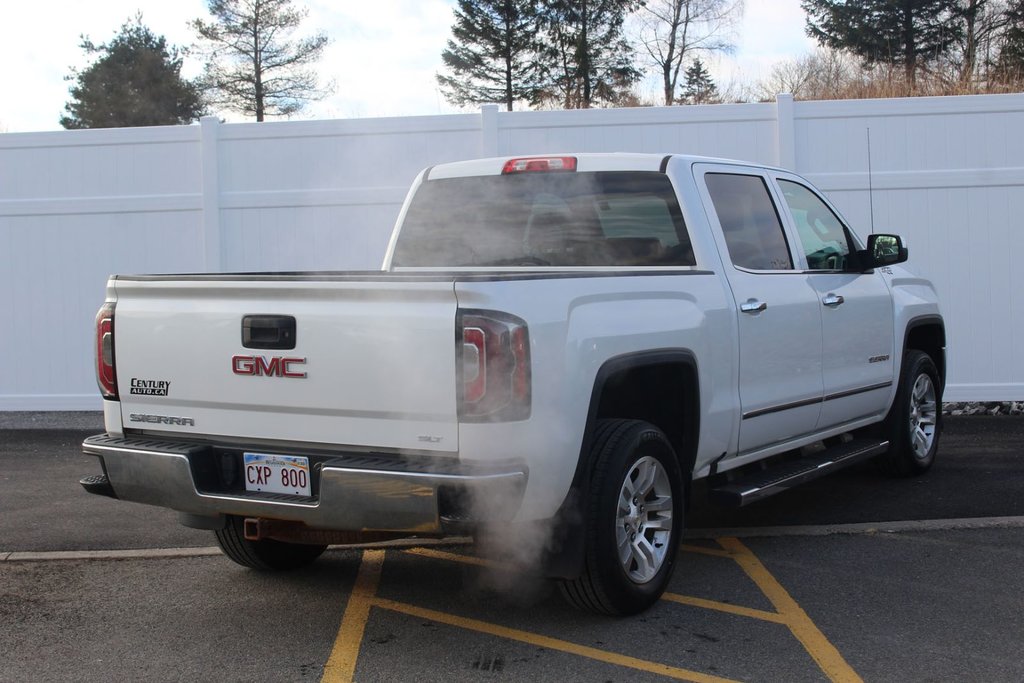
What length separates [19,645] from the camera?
14.4 ft

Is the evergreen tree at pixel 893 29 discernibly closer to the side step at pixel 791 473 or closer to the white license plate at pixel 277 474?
the side step at pixel 791 473

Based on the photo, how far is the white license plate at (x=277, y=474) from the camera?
13.7ft

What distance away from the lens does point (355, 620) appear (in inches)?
182

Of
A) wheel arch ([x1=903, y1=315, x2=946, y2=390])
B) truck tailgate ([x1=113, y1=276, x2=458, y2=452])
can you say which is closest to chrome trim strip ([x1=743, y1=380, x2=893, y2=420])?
wheel arch ([x1=903, y1=315, x2=946, y2=390])

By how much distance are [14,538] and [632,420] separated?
376 centimetres

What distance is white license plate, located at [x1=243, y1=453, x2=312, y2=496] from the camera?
4176 millimetres

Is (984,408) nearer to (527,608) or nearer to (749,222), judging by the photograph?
(749,222)

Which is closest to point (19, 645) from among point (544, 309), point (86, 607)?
point (86, 607)

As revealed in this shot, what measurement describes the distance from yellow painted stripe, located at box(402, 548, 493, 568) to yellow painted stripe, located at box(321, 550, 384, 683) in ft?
0.63

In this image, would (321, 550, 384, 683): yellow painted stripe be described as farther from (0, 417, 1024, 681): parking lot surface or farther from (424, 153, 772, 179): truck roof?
(424, 153, 772, 179): truck roof

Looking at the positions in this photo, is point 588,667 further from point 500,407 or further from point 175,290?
point 175,290

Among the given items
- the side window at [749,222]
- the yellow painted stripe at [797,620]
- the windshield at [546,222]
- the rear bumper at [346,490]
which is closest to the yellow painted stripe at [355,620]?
the rear bumper at [346,490]

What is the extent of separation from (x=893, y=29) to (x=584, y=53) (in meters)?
8.81

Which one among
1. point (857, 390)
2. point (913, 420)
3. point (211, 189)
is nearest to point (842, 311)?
point (857, 390)
